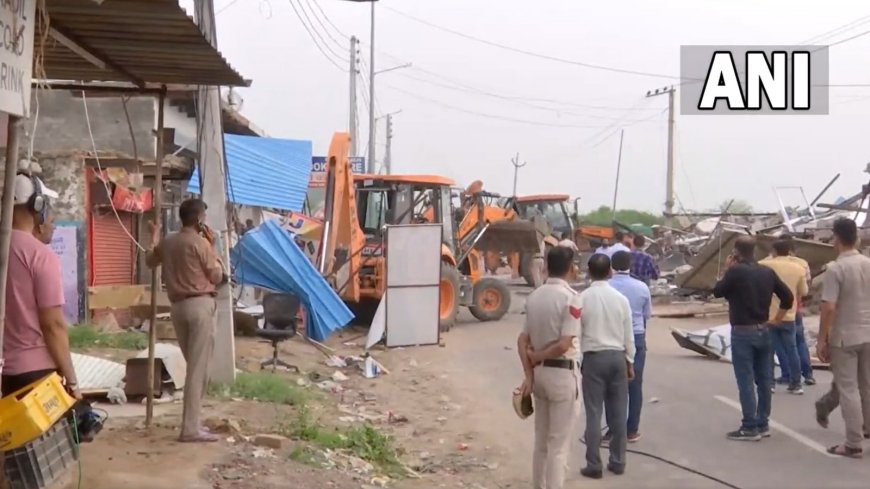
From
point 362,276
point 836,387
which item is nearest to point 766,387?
point 836,387

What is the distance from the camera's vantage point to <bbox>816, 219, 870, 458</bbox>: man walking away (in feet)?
27.1

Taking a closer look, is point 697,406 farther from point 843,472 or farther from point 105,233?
point 105,233

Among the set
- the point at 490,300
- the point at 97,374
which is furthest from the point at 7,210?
the point at 490,300

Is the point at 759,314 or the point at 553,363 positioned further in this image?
the point at 759,314

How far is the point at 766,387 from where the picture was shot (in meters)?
9.02

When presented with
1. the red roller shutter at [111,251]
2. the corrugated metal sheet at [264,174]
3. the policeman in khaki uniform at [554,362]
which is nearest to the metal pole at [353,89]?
the corrugated metal sheet at [264,174]

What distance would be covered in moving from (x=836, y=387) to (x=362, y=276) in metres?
9.84

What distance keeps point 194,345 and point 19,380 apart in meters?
2.50

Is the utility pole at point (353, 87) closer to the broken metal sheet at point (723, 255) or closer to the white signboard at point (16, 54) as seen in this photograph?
the broken metal sheet at point (723, 255)

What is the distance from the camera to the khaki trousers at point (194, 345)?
720 cm

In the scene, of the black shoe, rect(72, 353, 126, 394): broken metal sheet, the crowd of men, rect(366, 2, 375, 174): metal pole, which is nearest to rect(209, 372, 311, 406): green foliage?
rect(72, 353, 126, 394): broken metal sheet

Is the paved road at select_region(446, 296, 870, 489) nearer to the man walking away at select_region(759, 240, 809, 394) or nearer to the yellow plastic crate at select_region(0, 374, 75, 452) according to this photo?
the man walking away at select_region(759, 240, 809, 394)

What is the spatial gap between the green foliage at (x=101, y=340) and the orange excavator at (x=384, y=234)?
4.27m

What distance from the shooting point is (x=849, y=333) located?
8320 millimetres
